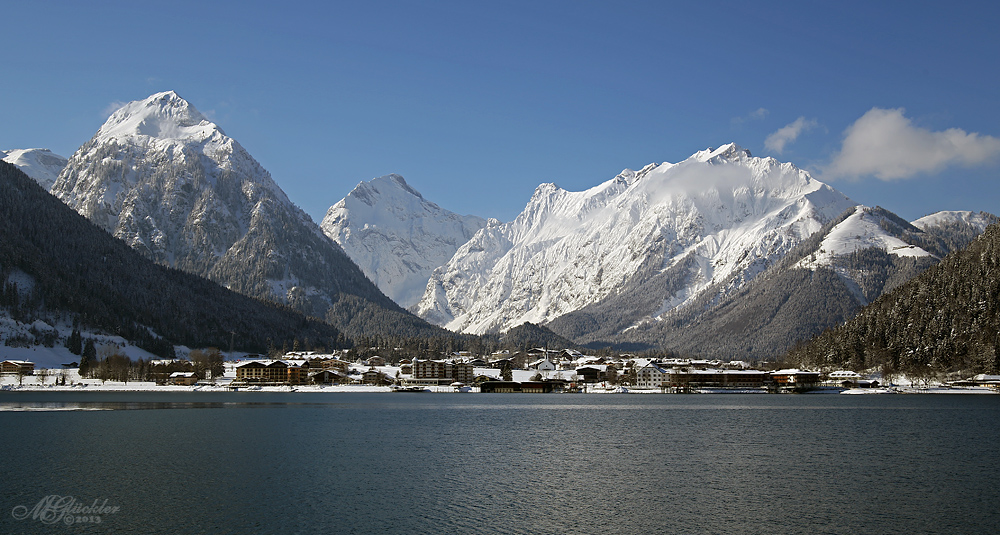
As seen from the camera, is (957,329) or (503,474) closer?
(503,474)

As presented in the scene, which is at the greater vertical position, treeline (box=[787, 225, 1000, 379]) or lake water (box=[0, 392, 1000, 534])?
treeline (box=[787, 225, 1000, 379])

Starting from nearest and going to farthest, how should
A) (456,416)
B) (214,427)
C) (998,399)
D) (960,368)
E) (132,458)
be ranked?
(132,458), (214,427), (456,416), (998,399), (960,368)

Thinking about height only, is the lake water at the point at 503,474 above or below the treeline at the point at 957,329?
below

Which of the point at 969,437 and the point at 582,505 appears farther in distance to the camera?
the point at 969,437

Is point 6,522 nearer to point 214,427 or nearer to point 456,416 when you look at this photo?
point 214,427

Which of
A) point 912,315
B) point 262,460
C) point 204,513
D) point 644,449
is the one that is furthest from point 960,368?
point 204,513

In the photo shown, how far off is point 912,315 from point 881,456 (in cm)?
14442

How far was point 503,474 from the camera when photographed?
205ft

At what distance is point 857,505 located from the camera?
4975 cm

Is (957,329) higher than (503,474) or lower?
higher

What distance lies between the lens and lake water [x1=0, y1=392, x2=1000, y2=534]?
45.5 meters

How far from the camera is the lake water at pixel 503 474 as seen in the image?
45.5 metres

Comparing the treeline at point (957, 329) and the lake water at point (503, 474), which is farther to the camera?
the treeline at point (957, 329)

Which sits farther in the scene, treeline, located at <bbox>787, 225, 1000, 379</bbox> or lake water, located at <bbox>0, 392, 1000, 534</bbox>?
treeline, located at <bbox>787, 225, 1000, 379</bbox>
